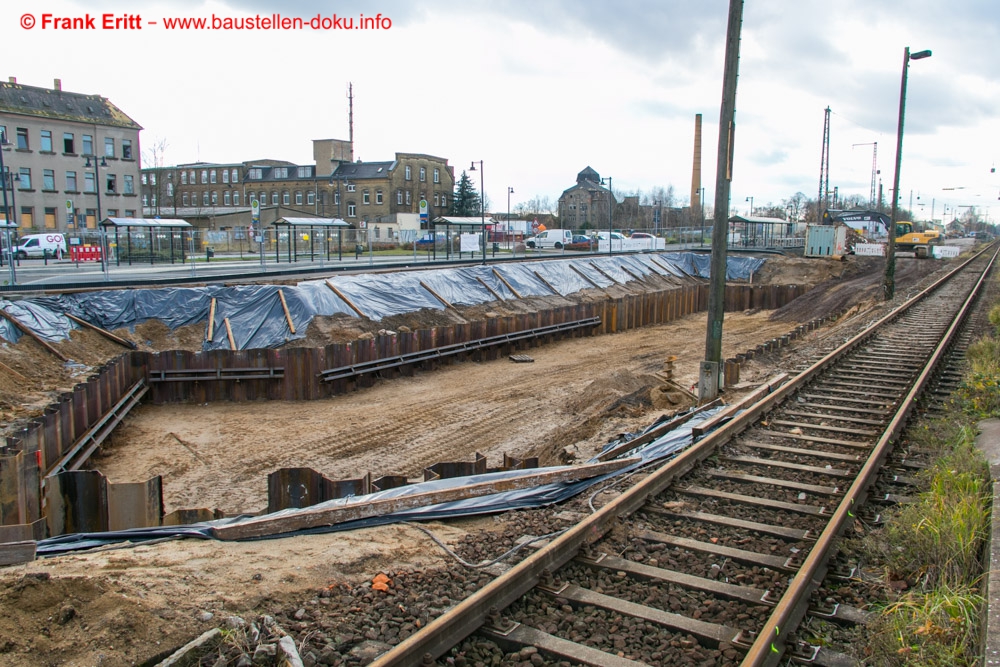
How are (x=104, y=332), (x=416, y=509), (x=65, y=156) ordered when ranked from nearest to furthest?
(x=416, y=509), (x=104, y=332), (x=65, y=156)

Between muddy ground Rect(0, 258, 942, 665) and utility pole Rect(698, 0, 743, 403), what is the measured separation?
1407 mm

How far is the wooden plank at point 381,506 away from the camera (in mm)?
6312

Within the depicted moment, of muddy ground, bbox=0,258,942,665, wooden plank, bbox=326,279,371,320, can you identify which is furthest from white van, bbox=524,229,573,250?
wooden plank, bbox=326,279,371,320

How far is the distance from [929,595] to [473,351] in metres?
17.4

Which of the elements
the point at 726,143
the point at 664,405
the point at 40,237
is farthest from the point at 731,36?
the point at 40,237

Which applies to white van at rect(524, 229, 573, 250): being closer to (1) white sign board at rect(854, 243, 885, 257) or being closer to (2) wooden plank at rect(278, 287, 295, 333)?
(1) white sign board at rect(854, 243, 885, 257)

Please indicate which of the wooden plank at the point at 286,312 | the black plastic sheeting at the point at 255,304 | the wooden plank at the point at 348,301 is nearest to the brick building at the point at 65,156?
the black plastic sheeting at the point at 255,304

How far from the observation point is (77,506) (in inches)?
337

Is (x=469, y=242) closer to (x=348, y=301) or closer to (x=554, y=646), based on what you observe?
(x=348, y=301)

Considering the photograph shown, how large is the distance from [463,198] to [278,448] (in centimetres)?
7266

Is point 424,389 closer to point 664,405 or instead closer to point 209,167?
point 664,405

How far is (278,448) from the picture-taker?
45.9ft

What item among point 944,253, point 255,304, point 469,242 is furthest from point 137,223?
point 944,253

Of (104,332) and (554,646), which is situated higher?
(104,332)
